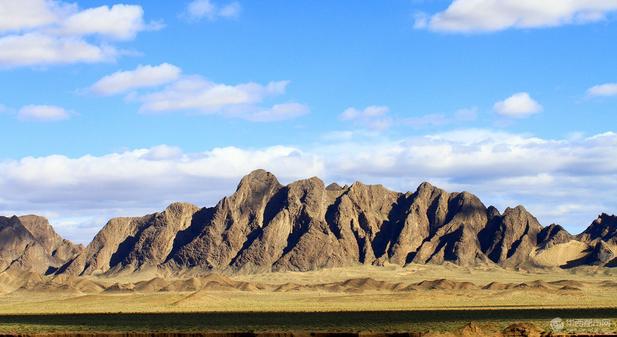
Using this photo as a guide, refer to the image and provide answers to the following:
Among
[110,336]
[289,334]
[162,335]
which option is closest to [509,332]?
[289,334]

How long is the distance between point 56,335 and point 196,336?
45.9ft

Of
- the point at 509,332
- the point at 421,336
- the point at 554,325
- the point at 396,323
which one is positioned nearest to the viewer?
the point at 421,336

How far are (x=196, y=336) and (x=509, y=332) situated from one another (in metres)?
27.0

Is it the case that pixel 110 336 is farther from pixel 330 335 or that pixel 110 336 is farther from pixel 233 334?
pixel 330 335

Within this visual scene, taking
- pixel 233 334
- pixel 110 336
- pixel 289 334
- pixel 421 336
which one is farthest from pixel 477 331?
pixel 110 336

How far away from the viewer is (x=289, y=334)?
75938 mm

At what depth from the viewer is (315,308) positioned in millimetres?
198250

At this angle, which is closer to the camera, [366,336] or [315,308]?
[366,336]

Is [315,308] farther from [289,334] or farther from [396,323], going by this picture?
[289,334]

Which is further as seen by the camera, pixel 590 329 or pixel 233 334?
pixel 590 329

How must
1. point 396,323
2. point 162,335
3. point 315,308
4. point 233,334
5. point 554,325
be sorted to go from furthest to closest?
point 315,308 < point 396,323 < point 554,325 < point 162,335 < point 233,334

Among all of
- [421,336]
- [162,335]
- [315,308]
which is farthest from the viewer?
[315,308]

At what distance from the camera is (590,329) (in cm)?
8950

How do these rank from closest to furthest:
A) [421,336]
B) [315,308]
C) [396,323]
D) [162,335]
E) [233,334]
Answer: [421,336], [233,334], [162,335], [396,323], [315,308]
